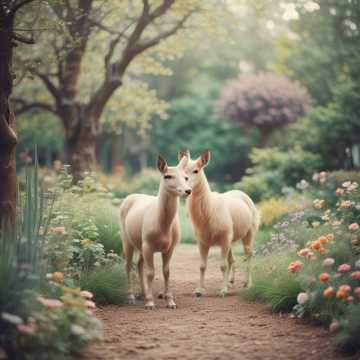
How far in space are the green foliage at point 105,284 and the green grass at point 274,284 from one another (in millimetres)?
1687

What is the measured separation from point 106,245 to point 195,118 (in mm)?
25312

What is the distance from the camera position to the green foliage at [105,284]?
24.0 feet

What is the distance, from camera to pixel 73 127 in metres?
15.4

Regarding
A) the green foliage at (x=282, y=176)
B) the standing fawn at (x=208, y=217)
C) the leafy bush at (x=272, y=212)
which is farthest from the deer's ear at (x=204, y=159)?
the green foliage at (x=282, y=176)

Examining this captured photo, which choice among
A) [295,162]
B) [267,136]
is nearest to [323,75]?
[267,136]

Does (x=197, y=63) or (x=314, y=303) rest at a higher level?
(x=197, y=63)

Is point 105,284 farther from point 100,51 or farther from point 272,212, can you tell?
point 100,51

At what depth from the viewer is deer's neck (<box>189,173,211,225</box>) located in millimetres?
8039

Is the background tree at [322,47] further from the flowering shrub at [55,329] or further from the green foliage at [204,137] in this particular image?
the flowering shrub at [55,329]

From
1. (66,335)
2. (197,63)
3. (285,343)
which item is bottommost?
(285,343)

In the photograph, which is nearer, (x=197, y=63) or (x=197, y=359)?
(x=197, y=359)

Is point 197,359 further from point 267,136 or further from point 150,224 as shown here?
point 267,136

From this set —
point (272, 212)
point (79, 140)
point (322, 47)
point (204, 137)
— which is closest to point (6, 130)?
point (272, 212)

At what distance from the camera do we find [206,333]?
6.00 metres
